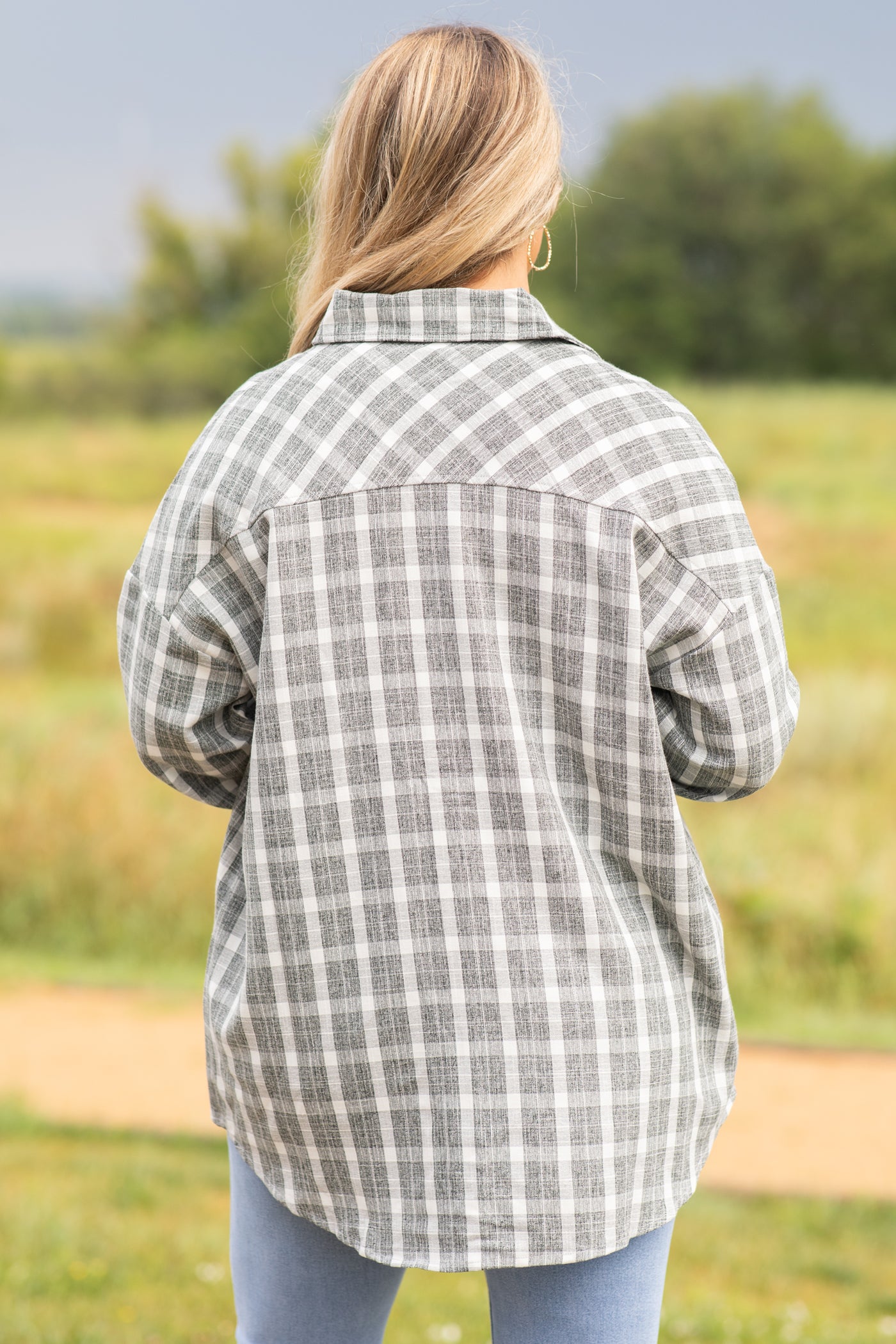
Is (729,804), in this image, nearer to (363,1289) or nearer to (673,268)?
(363,1289)

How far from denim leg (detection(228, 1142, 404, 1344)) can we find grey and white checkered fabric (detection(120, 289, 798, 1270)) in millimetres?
74

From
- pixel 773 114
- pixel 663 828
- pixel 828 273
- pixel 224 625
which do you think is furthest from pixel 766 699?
pixel 773 114

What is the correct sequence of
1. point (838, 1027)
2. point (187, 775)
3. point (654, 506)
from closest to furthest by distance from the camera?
point (654, 506), point (187, 775), point (838, 1027)

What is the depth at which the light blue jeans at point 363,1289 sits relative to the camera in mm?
922

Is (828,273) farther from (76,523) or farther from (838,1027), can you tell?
(838,1027)

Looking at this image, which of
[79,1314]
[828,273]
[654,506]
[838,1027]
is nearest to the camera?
[654,506]

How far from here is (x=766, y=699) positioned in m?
0.90

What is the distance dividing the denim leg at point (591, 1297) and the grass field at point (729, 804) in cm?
294

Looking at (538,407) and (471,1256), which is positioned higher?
(538,407)

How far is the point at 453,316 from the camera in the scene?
0.92 meters

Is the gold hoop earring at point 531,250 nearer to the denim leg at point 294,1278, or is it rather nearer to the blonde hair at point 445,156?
the blonde hair at point 445,156

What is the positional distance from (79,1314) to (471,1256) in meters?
1.41

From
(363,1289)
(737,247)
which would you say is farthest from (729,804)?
(737,247)

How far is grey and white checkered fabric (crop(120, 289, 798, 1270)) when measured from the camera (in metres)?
0.86
